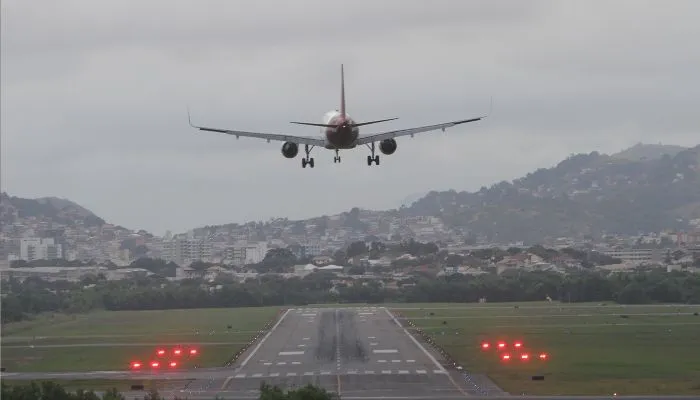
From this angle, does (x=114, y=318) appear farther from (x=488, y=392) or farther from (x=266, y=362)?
(x=488, y=392)

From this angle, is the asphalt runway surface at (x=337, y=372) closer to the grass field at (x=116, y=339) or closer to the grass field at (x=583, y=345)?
the grass field at (x=583, y=345)

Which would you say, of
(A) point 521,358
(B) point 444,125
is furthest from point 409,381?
(B) point 444,125

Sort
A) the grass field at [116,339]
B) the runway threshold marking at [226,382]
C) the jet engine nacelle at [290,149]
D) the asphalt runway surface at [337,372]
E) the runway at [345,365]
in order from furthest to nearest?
the grass field at [116,339]
the runway threshold marking at [226,382]
the runway at [345,365]
the asphalt runway surface at [337,372]
the jet engine nacelle at [290,149]

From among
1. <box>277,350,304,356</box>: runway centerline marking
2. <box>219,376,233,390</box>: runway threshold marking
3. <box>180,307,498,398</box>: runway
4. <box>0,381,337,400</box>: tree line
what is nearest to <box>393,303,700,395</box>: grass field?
<box>180,307,498,398</box>: runway

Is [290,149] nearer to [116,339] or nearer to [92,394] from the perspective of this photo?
[92,394]

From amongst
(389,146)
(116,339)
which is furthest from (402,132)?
(116,339)

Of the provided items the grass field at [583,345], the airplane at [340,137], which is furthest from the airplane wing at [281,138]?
the grass field at [583,345]
